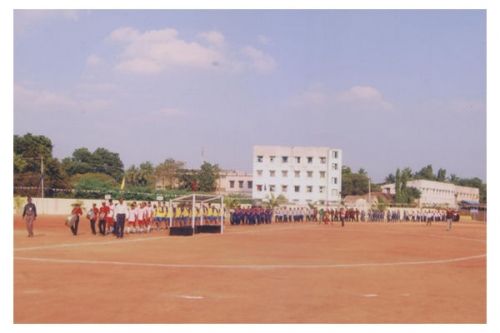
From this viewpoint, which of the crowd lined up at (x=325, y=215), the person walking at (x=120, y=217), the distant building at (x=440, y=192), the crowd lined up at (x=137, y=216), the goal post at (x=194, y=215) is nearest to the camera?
the person walking at (x=120, y=217)

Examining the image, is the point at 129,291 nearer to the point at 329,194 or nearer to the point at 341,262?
the point at 341,262

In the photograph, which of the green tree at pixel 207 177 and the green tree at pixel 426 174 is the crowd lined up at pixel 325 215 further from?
the green tree at pixel 426 174

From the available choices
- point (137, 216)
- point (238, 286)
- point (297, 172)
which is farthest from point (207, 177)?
point (238, 286)

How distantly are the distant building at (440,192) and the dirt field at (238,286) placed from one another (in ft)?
295

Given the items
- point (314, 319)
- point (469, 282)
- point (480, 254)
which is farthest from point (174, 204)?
point (314, 319)

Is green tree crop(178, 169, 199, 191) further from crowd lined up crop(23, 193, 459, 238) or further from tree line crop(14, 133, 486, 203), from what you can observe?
crowd lined up crop(23, 193, 459, 238)

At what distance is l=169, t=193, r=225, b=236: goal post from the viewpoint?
91.9 feet

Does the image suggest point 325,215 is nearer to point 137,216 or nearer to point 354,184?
point 137,216

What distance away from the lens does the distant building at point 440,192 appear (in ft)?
358

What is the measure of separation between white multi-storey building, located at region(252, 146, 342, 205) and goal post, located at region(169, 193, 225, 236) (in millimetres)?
59684

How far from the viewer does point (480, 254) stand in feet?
71.3

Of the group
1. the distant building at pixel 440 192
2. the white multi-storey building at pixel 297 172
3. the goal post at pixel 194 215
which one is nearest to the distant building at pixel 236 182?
the white multi-storey building at pixel 297 172

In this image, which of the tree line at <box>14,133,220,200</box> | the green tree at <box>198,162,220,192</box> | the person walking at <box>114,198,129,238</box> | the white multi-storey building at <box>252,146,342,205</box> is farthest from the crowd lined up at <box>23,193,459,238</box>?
the green tree at <box>198,162,220,192</box>
